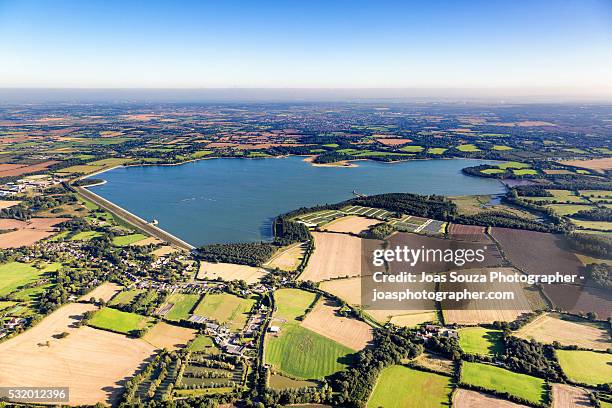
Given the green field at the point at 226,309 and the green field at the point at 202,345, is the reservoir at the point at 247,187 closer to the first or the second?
the green field at the point at 226,309

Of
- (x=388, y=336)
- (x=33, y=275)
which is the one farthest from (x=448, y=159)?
(x=33, y=275)

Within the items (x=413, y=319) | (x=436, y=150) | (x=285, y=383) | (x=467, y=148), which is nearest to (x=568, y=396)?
(x=413, y=319)

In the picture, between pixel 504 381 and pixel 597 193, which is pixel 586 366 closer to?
pixel 504 381

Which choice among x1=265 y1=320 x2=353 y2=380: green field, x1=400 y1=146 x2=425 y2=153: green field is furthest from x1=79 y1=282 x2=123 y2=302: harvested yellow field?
x1=400 y1=146 x2=425 y2=153: green field

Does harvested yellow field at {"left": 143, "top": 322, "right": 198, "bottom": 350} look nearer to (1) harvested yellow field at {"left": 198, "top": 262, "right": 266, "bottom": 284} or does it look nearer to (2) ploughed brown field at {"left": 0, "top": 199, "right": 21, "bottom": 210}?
(1) harvested yellow field at {"left": 198, "top": 262, "right": 266, "bottom": 284}

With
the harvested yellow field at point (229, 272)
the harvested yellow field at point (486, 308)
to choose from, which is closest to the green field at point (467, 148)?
the harvested yellow field at point (486, 308)

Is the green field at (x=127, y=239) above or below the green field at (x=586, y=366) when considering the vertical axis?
above

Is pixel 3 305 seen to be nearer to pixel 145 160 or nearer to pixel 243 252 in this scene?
pixel 243 252
